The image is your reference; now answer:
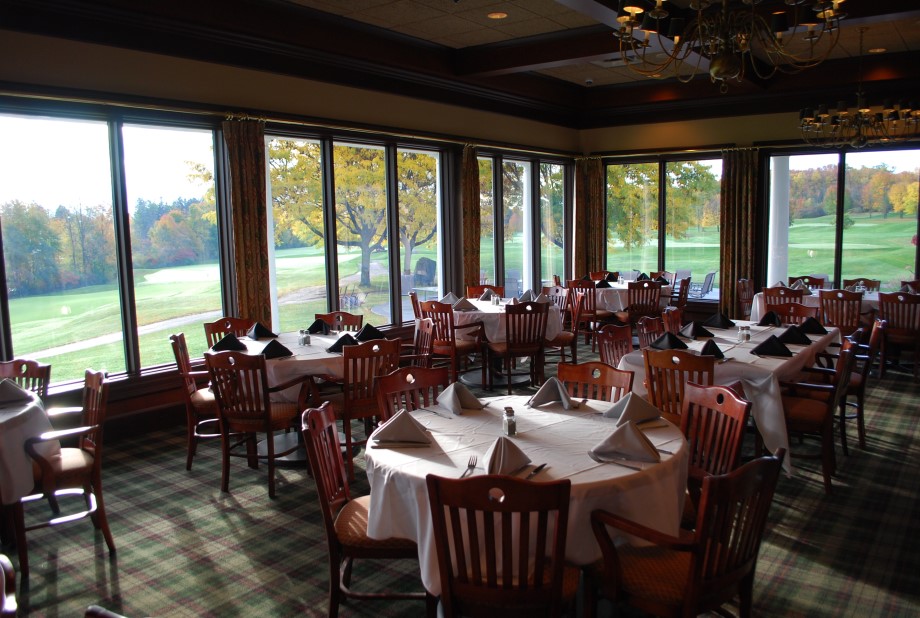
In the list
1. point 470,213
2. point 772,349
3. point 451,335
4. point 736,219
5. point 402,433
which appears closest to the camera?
point 402,433

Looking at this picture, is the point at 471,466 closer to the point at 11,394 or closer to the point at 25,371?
the point at 11,394

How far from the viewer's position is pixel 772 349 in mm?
4945

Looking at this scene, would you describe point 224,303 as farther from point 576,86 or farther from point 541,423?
point 576,86

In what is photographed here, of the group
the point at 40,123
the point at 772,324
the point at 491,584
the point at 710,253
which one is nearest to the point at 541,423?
the point at 491,584

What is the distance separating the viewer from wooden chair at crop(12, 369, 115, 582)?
142 inches

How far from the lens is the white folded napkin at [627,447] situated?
277 centimetres

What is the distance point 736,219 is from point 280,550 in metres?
8.68

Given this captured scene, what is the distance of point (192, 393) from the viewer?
520 centimetres

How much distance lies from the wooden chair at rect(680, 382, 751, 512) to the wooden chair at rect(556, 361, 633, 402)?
0.45 m

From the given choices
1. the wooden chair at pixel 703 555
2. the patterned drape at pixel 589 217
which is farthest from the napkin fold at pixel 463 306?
the patterned drape at pixel 589 217

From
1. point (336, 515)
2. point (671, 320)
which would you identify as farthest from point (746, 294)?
point (336, 515)

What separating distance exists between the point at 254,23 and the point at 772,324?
5.37 meters

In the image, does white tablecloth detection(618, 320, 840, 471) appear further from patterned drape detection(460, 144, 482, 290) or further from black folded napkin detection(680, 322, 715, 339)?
patterned drape detection(460, 144, 482, 290)

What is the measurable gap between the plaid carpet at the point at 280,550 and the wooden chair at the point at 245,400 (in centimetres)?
31
